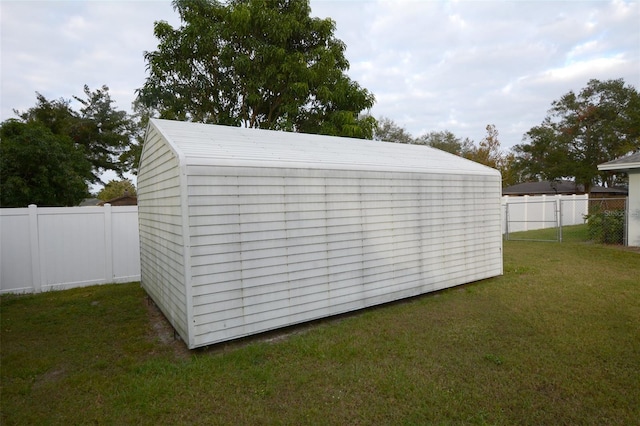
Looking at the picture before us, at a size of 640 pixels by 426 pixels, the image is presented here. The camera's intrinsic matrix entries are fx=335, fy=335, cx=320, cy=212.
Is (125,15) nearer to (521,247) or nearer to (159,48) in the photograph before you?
(159,48)

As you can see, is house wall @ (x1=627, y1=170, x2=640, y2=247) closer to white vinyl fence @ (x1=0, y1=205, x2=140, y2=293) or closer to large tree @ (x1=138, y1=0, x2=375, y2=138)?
large tree @ (x1=138, y1=0, x2=375, y2=138)

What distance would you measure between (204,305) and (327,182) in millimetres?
2154

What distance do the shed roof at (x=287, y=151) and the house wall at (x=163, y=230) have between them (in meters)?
0.24

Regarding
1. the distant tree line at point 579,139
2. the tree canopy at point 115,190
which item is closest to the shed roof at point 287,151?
the distant tree line at point 579,139

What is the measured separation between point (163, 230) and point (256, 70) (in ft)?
28.0

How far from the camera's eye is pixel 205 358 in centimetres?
Result: 365

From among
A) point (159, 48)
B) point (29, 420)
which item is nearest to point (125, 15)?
point (159, 48)

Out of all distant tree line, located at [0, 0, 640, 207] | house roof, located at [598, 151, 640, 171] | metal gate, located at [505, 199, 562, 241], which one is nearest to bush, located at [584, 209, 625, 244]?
house roof, located at [598, 151, 640, 171]

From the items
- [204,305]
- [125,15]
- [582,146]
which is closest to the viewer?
[204,305]

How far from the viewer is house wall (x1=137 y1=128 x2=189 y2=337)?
375 cm

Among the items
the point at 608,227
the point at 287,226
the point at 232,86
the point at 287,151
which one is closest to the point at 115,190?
the point at 232,86

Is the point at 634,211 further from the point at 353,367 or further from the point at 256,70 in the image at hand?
the point at 256,70

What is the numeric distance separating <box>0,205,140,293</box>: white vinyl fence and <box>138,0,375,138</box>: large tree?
563 cm

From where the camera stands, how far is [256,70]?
1138 centimetres
